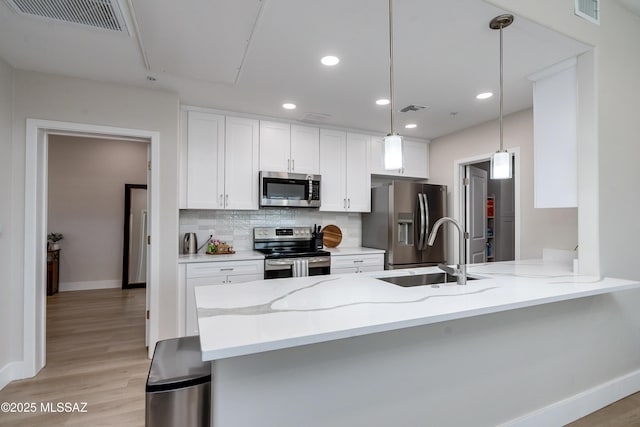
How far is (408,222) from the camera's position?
397 centimetres

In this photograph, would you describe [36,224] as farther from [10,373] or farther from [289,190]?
[289,190]

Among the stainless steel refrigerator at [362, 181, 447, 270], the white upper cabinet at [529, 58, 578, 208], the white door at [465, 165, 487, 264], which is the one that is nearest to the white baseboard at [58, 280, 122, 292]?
the stainless steel refrigerator at [362, 181, 447, 270]

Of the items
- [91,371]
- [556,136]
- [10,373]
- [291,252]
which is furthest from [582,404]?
[10,373]

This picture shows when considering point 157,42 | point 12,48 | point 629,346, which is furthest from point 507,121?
point 12,48

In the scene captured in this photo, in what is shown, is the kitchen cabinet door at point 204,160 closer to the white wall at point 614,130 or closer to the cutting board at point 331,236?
the cutting board at point 331,236

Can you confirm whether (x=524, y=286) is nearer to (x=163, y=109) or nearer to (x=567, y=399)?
(x=567, y=399)

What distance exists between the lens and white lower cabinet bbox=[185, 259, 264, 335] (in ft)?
10.0

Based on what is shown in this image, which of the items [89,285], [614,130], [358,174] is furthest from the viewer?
[89,285]

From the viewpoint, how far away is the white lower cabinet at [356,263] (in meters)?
3.68

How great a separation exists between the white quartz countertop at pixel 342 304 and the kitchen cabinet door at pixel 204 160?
1.92 meters

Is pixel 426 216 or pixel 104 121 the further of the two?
pixel 426 216

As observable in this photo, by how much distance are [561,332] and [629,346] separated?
0.89 metres

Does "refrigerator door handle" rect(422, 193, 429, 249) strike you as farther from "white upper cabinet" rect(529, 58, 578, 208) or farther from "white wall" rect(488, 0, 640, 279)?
"white wall" rect(488, 0, 640, 279)

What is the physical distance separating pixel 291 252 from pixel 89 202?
401 centimetres
